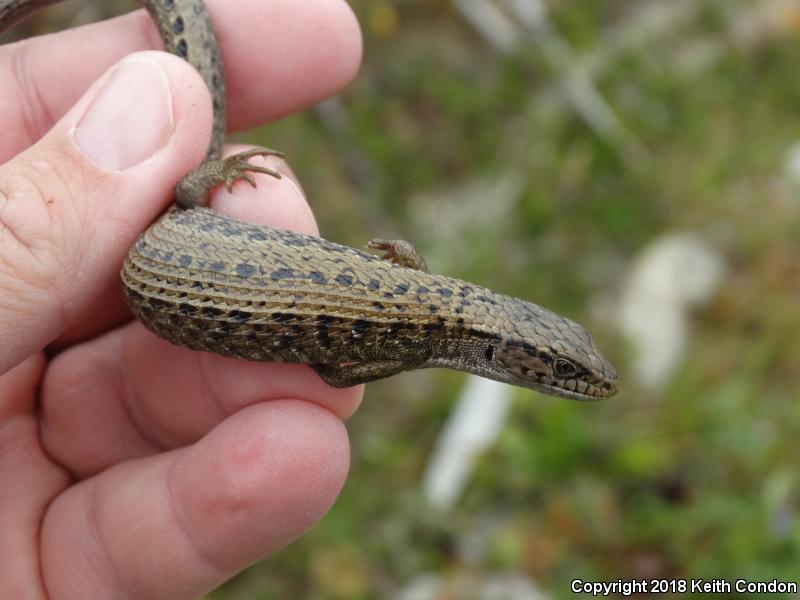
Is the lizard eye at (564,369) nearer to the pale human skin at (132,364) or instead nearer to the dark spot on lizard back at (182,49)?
the pale human skin at (132,364)

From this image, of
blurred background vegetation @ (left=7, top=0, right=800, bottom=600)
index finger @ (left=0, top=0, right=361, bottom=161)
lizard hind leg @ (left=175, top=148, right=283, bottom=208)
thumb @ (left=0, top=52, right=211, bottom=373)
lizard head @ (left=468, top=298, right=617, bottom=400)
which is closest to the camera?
thumb @ (left=0, top=52, right=211, bottom=373)

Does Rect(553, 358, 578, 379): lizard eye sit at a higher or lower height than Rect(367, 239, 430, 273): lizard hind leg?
lower

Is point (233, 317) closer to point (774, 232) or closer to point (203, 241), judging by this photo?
point (203, 241)

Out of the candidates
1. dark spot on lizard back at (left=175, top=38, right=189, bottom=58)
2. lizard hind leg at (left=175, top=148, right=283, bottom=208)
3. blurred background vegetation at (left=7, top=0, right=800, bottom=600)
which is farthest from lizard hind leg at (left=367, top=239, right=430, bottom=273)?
blurred background vegetation at (left=7, top=0, right=800, bottom=600)

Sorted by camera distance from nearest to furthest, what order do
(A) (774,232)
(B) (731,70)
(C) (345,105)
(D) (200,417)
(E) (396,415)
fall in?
(D) (200,417), (E) (396,415), (A) (774,232), (C) (345,105), (B) (731,70)

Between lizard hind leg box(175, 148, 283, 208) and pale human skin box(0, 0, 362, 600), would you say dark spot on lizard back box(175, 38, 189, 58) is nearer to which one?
pale human skin box(0, 0, 362, 600)

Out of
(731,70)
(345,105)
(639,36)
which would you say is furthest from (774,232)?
(345,105)
